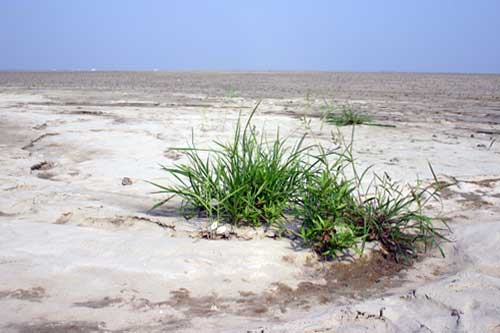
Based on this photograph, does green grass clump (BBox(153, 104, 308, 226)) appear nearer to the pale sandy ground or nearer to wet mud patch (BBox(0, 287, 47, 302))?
the pale sandy ground

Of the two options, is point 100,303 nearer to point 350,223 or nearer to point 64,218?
Answer: point 64,218

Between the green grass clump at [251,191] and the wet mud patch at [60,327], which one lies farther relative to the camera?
the green grass clump at [251,191]

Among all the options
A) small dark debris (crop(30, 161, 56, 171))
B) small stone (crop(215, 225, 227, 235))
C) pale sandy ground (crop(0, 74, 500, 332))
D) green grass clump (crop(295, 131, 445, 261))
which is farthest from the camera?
small dark debris (crop(30, 161, 56, 171))

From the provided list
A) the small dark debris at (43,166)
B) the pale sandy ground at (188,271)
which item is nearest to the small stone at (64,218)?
the pale sandy ground at (188,271)

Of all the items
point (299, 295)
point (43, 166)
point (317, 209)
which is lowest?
point (299, 295)

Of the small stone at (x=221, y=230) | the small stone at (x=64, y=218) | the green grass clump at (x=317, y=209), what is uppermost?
the green grass clump at (x=317, y=209)

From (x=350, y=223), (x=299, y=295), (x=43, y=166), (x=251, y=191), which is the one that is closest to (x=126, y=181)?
(x=43, y=166)

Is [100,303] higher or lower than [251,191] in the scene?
lower

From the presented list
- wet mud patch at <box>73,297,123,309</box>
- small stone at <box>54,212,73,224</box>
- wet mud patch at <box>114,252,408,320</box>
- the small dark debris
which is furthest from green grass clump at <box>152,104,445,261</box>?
the small dark debris

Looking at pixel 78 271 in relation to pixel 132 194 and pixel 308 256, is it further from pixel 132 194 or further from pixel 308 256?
pixel 132 194

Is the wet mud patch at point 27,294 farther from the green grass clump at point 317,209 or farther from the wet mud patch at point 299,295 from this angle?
the green grass clump at point 317,209

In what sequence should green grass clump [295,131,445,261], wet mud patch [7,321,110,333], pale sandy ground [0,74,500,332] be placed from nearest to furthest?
wet mud patch [7,321,110,333], pale sandy ground [0,74,500,332], green grass clump [295,131,445,261]

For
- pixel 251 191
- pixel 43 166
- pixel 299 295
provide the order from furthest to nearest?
pixel 43 166 → pixel 251 191 → pixel 299 295

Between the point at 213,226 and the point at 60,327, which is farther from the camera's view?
the point at 213,226
